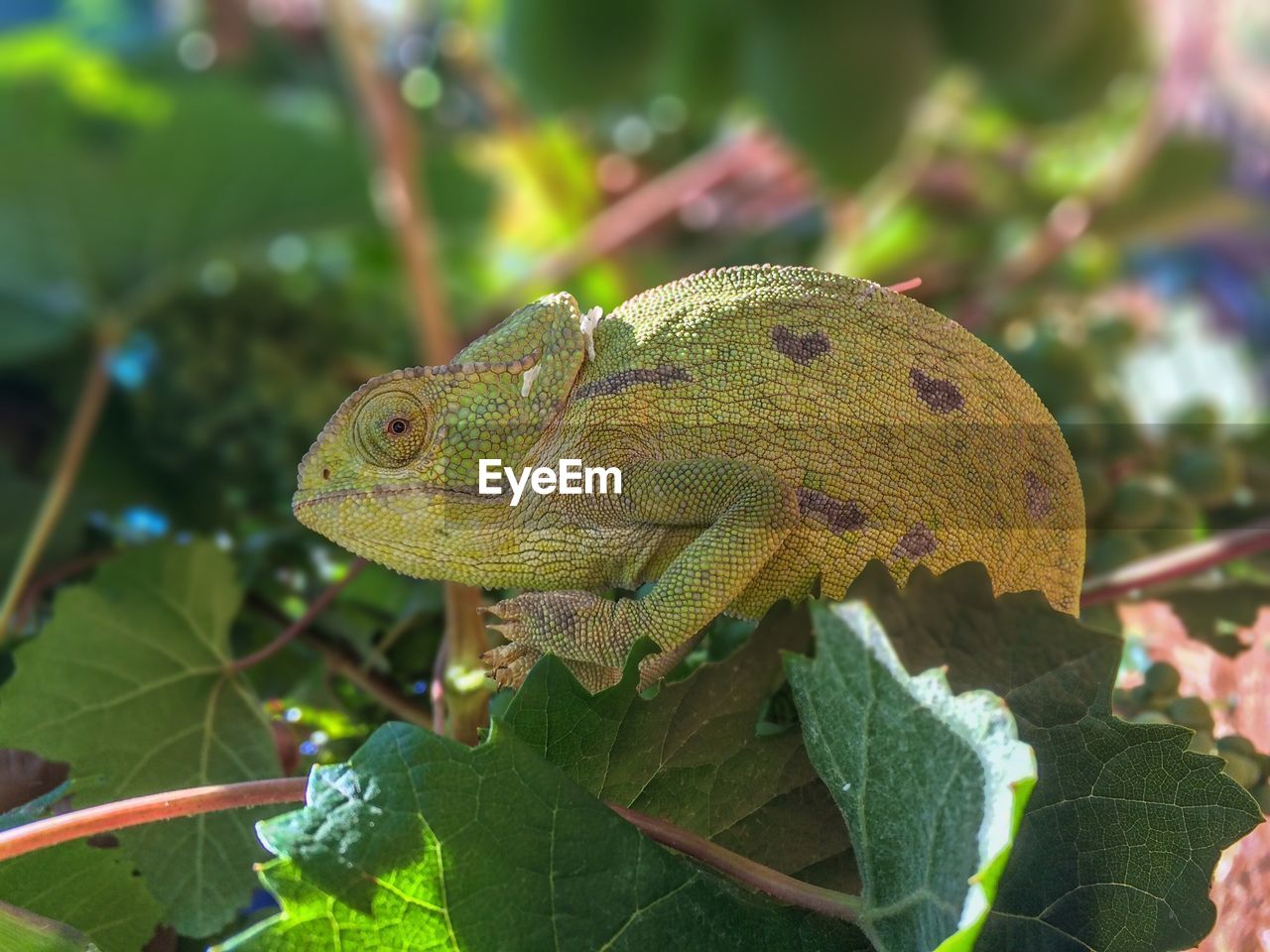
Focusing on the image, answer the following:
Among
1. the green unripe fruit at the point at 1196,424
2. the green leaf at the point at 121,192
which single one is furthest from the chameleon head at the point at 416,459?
the green leaf at the point at 121,192

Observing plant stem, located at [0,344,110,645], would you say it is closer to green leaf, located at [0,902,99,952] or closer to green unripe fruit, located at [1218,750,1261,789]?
green leaf, located at [0,902,99,952]

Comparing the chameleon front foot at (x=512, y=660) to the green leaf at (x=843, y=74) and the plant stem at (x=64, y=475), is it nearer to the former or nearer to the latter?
the plant stem at (x=64, y=475)

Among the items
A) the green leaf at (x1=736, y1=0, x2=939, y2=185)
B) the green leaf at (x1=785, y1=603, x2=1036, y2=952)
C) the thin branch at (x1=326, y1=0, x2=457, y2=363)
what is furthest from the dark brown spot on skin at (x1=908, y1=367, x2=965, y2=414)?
the green leaf at (x1=736, y1=0, x2=939, y2=185)

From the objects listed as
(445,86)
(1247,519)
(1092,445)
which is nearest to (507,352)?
(1092,445)

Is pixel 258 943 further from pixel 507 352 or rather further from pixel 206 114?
pixel 206 114

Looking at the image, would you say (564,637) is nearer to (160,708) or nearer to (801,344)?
(801,344)
